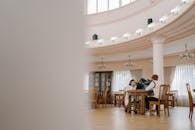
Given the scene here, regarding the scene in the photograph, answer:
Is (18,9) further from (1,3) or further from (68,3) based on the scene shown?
(68,3)

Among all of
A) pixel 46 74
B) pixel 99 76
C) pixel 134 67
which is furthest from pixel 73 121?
pixel 99 76

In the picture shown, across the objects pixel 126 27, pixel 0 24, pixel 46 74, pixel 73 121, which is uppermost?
pixel 126 27

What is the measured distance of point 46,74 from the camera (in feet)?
2.47

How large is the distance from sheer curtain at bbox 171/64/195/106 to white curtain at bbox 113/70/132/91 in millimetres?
3201

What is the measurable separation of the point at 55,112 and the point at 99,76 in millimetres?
16458

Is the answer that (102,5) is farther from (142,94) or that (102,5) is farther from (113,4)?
(142,94)

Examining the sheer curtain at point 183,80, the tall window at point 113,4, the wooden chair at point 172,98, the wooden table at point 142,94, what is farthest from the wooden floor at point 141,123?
the tall window at point 113,4

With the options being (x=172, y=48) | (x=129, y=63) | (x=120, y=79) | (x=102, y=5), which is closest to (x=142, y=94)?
(x=172, y=48)

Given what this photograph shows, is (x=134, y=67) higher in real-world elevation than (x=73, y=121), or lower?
higher

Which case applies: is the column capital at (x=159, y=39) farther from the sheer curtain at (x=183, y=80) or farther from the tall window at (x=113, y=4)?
the tall window at (x=113, y=4)

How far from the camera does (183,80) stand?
13781 mm

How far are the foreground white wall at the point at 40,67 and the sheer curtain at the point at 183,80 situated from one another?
1352 cm

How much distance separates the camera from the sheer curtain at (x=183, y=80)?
13.4m

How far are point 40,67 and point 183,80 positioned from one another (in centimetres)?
1399
